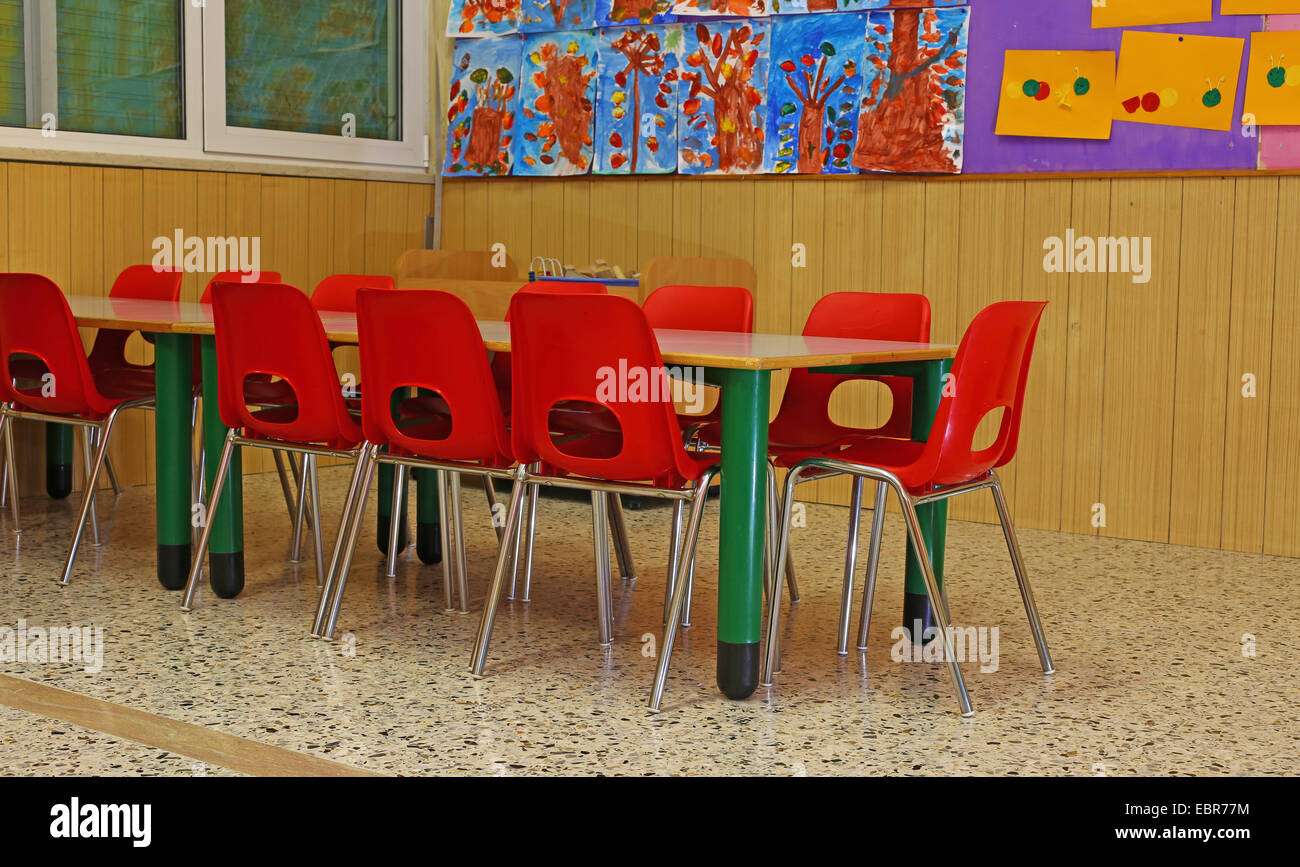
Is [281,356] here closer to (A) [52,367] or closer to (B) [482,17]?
(A) [52,367]

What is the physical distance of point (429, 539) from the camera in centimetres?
424

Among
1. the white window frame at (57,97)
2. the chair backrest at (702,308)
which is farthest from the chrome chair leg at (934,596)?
the white window frame at (57,97)

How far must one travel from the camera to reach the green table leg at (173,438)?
3709mm

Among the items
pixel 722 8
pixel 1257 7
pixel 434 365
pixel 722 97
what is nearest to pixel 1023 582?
pixel 434 365

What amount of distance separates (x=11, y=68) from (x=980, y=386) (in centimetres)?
376

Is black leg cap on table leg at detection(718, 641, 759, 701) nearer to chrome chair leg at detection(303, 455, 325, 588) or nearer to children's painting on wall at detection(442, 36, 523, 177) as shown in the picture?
chrome chair leg at detection(303, 455, 325, 588)

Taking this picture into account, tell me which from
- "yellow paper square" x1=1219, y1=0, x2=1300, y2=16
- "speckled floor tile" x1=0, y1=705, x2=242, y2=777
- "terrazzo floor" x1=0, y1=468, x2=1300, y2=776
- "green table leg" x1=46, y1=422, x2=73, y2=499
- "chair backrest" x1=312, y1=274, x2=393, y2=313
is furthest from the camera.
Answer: "green table leg" x1=46, y1=422, x2=73, y2=499

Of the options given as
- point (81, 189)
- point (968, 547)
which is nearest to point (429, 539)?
point (968, 547)

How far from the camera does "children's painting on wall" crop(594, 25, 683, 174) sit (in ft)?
18.9

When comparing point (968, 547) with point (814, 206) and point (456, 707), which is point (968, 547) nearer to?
point (814, 206)

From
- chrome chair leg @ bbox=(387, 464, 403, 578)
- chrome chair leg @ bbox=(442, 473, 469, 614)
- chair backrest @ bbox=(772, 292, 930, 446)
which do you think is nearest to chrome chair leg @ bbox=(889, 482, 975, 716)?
chair backrest @ bbox=(772, 292, 930, 446)

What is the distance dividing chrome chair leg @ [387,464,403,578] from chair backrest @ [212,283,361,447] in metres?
0.37

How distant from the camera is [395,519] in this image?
3922 millimetres
